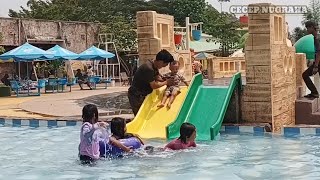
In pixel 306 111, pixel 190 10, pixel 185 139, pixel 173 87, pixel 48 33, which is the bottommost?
pixel 185 139

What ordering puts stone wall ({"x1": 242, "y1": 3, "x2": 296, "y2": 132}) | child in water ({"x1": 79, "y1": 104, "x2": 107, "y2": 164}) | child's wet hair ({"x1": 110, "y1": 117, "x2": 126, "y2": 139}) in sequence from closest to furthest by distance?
child in water ({"x1": 79, "y1": 104, "x2": 107, "y2": 164})
child's wet hair ({"x1": 110, "y1": 117, "x2": 126, "y2": 139})
stone wall ({"x1": 242, "y1": 3, "x2": 296, "y2": 132})

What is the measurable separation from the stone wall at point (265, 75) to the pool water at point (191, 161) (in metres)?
0.52

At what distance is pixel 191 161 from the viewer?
6.99 metres

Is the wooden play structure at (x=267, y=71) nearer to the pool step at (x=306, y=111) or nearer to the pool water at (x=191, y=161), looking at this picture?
the pool step at (x=306, y=111)

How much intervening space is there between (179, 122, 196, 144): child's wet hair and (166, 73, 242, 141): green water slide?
4.60ft

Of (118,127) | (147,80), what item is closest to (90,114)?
(118,127)

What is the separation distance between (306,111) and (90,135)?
505cm

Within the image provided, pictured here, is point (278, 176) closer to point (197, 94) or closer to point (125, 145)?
point (125, 145)

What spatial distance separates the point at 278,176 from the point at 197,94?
4.06m

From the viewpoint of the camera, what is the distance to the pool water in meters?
6.21

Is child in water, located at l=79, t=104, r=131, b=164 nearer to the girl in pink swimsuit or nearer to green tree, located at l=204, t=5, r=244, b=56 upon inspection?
the girl in pink swimsuit

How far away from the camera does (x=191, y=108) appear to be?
374 inches

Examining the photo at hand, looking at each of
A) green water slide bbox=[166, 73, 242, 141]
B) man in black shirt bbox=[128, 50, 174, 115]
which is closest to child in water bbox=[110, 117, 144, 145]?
green water slide bbox=[166, 73, 242, 141]

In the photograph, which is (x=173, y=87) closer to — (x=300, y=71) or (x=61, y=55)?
(x=300, y=71)
